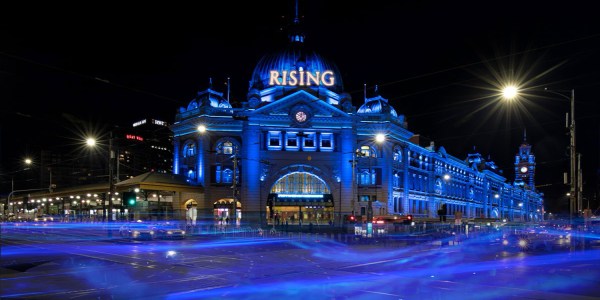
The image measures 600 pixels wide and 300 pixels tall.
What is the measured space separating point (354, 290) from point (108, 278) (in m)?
7.17

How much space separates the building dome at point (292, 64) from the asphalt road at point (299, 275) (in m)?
68.0

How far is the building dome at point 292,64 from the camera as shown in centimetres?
9069

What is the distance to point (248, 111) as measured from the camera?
263 ft

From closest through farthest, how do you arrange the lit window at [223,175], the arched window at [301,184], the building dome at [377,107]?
the lit window at [223,175] < the arched window at [301,184] < the building dome at [377,107]

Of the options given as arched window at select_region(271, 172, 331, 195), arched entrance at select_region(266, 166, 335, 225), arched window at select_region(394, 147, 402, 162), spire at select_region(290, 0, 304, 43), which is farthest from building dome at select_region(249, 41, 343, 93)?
arched entrance at select_region(266, 166, 335, 225)

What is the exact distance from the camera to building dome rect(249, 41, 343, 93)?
298 ft

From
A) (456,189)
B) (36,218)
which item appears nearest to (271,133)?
(36,218)

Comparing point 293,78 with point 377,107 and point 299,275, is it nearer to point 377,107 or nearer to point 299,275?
Answer: point 377,107

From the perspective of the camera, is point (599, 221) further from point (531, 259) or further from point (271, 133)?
point (531, 259)

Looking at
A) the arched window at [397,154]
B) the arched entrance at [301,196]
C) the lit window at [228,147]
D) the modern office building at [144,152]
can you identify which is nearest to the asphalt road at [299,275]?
the arched entrance at [301,196]

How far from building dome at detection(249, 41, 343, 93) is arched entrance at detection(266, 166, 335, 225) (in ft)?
52.7

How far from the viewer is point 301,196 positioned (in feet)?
265

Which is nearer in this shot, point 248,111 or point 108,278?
point 108,278

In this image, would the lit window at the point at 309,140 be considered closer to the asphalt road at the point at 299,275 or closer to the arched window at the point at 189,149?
the arched window at the point at 189,149
